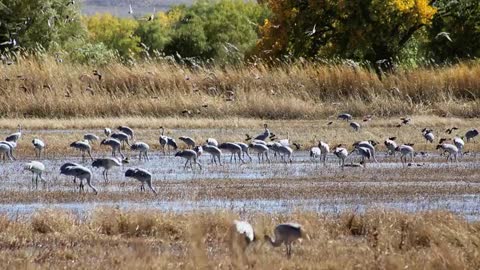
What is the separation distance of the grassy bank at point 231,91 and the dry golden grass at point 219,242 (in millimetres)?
16305

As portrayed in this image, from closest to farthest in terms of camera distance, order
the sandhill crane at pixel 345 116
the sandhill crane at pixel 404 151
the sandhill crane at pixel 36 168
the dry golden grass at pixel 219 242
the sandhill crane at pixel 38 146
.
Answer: the dry golden grass at pixel 219 242 → the sandhill crane at pixel 36 168 → the sandhill crane at pixel 404 151 → the sandhill crane at pixel 38 146 → the sandhill crane at pixel 345 116

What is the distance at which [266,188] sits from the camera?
16.6 meters

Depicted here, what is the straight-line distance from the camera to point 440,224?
39.7 feet

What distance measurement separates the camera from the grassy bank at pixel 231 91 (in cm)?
2941

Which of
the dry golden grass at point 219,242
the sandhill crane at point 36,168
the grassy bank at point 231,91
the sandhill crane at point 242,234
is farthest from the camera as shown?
the grassy bank at point 231,91

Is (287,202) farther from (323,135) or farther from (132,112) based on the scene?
(132,112)

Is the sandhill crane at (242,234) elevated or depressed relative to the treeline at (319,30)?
depressed

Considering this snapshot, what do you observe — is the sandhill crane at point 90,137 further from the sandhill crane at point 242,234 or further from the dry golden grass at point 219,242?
the sandhill crane at point 242,234

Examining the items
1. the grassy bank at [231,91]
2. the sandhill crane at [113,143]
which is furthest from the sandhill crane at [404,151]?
the grassy bank at [231,91]

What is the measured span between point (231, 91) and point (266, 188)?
14570mm

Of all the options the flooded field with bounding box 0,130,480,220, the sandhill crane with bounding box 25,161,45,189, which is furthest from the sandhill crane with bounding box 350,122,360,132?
the sandhill crane with bounding box 25,161,45,189

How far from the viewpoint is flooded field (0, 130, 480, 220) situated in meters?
14.8

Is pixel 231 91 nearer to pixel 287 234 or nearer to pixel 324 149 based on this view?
pixel 324 149

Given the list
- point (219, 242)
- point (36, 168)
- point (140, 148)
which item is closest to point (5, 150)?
point (140, 148)
